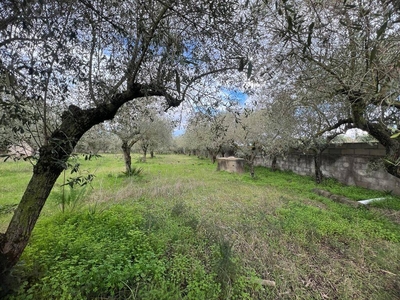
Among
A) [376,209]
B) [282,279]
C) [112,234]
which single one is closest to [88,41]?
[112,234]

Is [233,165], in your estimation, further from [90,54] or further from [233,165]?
[90,54]

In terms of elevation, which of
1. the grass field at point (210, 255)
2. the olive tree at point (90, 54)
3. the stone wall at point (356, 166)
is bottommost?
the grass field at point (210, 255)

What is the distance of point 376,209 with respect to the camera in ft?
15.9

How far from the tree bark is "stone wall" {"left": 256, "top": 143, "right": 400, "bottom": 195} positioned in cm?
844

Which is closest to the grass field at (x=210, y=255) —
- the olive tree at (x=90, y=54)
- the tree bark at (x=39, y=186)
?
the tree bark at (x=39, y=186)

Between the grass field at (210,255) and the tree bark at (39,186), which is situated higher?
the tree bark at (39,186)

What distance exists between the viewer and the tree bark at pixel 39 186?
188cm

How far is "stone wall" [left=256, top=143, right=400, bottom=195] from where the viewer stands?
6.22m

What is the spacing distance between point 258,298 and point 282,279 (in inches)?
18.3

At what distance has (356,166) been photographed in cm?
730

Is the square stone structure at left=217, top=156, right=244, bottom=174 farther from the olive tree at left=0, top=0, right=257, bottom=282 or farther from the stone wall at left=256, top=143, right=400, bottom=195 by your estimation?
the olive tree at left=0, top=0, right=257, bottom=282

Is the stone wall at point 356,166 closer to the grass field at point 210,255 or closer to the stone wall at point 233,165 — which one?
the grass field at point 210,255

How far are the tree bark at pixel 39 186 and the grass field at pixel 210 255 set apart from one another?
0.72 feet

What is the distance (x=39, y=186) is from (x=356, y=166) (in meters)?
9.51
